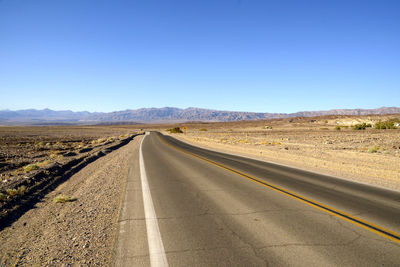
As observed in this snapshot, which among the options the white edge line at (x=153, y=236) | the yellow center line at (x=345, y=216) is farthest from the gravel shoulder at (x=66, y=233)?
the yellow center line at (x=345, y=216)

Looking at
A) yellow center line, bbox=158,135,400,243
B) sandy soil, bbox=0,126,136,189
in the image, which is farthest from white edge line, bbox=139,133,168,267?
sandy soil, bbox=0,126,136,189

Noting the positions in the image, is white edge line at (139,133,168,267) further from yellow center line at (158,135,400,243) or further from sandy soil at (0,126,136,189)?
sandy soil at (0,126,136,189)

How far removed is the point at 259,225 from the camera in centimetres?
503

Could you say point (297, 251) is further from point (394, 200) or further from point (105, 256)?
point (394, 200)

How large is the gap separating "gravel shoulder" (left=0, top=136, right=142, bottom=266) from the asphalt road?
396 millimetres

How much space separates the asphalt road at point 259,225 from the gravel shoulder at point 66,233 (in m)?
0.40

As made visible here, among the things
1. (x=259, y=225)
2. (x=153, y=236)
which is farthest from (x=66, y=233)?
(x=259, y=225)

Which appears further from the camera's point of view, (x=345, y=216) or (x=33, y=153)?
(x=33, y=153)

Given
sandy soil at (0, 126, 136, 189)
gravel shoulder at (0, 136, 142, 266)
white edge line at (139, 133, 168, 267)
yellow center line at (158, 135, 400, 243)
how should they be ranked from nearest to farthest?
1. white edge line at (139, 133, 168, 267)
2. gravel shoulder at (0, 136, 142, 266)
3. yellow center line at (158, 135, 400, 243)
4. sandy soil at (0, 126, 136, 189)

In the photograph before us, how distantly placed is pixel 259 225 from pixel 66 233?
406cm

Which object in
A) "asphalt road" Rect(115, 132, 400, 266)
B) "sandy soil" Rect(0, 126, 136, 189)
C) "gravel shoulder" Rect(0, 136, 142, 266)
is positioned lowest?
"sandy soil" Rect(0, 126, 136, 189)

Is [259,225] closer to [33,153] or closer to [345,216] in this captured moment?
[345,216]

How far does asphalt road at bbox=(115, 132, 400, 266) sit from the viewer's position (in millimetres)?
3814

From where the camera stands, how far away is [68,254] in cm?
414
